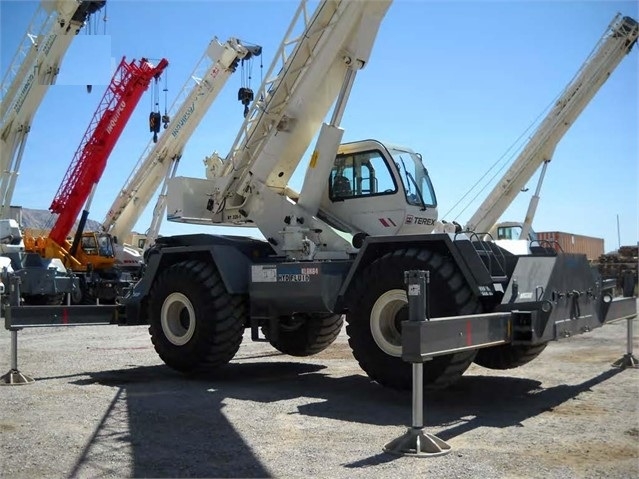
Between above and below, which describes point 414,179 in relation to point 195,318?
above

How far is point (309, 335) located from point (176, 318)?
6.82 feet

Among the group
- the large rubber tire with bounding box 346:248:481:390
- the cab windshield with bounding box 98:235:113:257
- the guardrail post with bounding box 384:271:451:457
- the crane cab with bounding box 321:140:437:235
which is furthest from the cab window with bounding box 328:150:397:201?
the cab windshield with bounding box 98:235:113:257

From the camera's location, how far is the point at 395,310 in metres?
7.73

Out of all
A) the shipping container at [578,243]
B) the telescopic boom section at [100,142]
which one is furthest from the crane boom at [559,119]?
the telescopic boom section at [100,142]

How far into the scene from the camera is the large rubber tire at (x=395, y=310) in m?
7.09

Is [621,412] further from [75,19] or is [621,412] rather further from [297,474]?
[75,19]

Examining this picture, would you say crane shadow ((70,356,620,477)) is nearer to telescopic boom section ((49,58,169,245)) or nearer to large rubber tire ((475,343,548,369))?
large rubber tire ((475,343,548,369))

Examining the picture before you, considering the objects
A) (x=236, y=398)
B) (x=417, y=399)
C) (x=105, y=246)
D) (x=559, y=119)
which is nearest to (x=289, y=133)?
(x=236, y=398)

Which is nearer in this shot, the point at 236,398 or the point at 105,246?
the point at 236,398

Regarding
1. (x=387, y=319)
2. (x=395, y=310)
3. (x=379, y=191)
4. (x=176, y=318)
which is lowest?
(x=176, y=318)

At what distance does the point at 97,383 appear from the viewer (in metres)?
8.87

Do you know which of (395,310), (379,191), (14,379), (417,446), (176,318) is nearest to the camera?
(417,446)

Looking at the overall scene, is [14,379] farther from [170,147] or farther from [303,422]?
[170,147]

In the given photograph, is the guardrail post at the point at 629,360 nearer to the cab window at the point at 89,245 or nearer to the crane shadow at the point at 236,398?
the crane shadow at the point at 236,398
